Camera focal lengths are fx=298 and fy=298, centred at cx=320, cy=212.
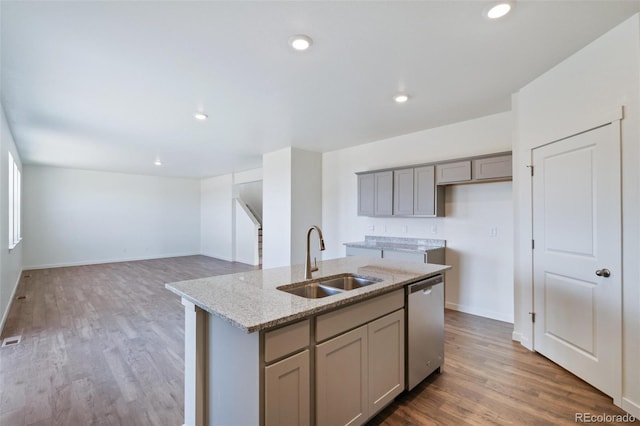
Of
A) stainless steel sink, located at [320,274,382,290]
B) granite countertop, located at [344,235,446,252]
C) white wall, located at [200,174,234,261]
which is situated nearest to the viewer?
stainless steel sink, located at [320,274,382,290]

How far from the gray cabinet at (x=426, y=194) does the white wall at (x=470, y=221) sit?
0.85ft

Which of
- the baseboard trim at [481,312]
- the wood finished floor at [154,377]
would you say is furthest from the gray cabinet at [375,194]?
the wood finished floor at [154,377]

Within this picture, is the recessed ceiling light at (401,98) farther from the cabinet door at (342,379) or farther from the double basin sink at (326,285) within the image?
the cabinet door at (342,379)

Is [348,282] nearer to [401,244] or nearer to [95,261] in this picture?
[401,244]

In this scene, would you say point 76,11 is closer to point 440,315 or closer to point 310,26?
point 310,26

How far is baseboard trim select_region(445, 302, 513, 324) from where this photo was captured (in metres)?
3.73

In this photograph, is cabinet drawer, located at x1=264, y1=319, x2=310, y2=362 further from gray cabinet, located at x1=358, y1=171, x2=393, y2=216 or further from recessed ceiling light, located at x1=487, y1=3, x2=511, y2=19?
gray cabinet, located at x1=358, y1=171, x2=393, y2=216

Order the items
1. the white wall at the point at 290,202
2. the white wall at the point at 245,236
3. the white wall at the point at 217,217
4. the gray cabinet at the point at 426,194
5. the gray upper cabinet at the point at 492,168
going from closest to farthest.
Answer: the gray upper cabinet at the point at 492,168, the gray cabinet at the point at 426,194, the white wall at the point at 290,202, the white wall at the point at 245,236, the white wall at the point at 217,217

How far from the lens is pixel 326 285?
2.20m

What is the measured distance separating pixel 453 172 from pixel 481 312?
1891 millimetres

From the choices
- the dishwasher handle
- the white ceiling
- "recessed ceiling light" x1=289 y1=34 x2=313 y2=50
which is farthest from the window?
the dishwasher handle

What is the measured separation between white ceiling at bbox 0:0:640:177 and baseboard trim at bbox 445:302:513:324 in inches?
100

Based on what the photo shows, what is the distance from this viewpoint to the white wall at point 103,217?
24.7 ft

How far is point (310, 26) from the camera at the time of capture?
2.02m
